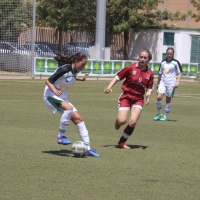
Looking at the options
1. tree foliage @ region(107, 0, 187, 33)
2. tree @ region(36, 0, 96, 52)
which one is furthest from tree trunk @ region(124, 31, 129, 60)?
tree @ region(36, 0, 96, 52)

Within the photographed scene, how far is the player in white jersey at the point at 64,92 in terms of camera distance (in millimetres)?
10438

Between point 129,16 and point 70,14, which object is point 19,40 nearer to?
point 70,14

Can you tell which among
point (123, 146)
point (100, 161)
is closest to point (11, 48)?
point (123, 146)

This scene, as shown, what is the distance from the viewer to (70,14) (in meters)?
48.7

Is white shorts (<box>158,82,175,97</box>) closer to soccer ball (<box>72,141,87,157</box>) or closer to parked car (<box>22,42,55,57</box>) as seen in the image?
soccer ball (<box>72,141,87,157</box>)

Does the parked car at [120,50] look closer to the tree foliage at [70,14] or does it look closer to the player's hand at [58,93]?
the tree foliage at [70,14]

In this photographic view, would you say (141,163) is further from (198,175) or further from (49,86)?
(49,86)

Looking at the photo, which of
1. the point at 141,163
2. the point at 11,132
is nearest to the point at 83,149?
the point at 141,163

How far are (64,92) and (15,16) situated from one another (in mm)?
25454

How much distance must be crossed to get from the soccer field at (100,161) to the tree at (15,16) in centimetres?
1740

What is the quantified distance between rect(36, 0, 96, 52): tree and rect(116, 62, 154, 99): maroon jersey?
36790 millimetres

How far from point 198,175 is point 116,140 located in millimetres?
3844

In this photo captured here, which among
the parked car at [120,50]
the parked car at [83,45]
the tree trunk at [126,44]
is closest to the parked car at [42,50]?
the parked car at [83,45]

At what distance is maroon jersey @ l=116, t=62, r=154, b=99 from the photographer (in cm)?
1176
